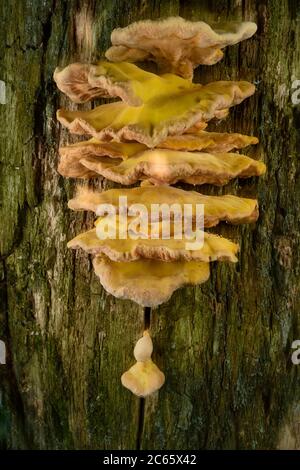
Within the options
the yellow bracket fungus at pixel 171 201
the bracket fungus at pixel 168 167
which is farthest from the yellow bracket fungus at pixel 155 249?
the bracket fungus at pixel 168 167

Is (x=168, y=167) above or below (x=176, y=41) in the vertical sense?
below

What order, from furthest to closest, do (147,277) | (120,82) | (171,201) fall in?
(147,277) → (171,201) → (120,82)

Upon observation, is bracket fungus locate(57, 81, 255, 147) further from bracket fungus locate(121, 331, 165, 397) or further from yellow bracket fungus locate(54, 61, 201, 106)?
bracket fungus locate(121, 331, 165, 397)

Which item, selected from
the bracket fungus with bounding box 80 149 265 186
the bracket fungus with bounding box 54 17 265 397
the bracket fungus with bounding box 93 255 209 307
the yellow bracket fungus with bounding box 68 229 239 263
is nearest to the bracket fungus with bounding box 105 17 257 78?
the bracket fungus with bounding box 54 17 265 397

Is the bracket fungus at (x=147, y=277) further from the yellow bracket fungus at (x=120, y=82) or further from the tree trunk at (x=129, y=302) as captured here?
the yellow bracket fungus at (x=120, y=82)

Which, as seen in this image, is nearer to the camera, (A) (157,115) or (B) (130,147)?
(A) (157,115)

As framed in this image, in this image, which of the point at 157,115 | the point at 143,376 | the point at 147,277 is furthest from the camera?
the point at 143,376

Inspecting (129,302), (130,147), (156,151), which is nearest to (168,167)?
(156,151)

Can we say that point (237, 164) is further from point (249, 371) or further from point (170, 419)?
point (170, 419)

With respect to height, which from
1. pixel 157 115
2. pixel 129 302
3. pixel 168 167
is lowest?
pixel 129 302

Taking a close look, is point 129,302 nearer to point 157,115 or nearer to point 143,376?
point 143,376

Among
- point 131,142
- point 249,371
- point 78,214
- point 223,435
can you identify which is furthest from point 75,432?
point 131,142
